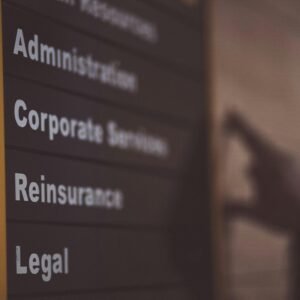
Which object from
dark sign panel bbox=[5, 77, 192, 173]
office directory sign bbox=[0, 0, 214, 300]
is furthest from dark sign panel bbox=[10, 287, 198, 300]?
dark sign panel bbox=[5, 77, 192, 173]

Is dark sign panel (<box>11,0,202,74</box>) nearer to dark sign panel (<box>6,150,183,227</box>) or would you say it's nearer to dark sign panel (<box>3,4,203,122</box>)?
dark sign panel (<box>3,4,203,122</box>)

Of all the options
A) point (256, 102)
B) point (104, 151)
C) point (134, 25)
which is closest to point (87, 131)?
point (104, 151)

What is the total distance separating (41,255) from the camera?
4.87 ft

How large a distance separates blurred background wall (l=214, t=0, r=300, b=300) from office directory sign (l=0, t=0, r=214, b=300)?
6.7 inches

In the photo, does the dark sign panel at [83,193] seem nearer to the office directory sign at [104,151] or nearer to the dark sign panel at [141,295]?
the office directory sign at [104,151]

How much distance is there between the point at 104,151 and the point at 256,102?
0.88 m

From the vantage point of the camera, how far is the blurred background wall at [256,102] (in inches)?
91.4

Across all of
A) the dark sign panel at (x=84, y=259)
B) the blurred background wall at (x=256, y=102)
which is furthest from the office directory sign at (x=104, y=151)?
the blurred background wall at (x=256, y=102)

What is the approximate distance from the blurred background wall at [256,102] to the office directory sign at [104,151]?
17 centimetres

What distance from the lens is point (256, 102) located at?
2.50 m

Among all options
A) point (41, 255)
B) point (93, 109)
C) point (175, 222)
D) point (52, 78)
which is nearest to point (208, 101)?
point (175, 222)

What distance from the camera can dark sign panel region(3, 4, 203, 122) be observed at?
1490 millimetres

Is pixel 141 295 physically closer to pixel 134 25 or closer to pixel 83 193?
pixel 83 193

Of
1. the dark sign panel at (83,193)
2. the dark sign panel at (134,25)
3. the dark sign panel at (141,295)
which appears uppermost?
the dark sign panel at (134,25)
